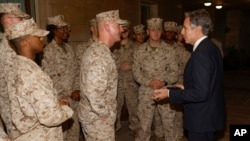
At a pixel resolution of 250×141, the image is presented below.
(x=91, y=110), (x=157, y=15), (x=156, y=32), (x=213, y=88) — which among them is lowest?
(x=91, y=110)

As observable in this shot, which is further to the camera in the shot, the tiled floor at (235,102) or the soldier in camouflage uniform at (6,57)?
the tiled floor at (235,102)

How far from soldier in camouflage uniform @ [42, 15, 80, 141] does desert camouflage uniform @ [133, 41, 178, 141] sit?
0.85 metres

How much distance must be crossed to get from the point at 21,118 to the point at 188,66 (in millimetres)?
1341

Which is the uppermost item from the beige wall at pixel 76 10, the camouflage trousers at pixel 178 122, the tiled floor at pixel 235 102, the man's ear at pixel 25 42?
the beige wall at pixel 76 10

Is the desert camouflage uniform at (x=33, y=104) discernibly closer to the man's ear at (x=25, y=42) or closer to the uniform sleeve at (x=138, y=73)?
the man's ear at (x=25, y=42)

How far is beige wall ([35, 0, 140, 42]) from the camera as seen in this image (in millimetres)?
3924

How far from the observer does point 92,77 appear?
2.22m

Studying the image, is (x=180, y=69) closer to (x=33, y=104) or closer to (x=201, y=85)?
(x=201, y=85)

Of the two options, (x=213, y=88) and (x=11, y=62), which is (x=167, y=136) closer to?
(x=213, y=88)

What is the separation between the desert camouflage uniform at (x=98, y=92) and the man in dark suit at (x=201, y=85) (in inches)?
20.7

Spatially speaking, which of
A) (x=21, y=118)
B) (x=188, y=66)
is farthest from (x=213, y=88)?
(x=21, y=118)

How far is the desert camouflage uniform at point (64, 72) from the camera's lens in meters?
3.38

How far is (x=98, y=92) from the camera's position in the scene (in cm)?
222

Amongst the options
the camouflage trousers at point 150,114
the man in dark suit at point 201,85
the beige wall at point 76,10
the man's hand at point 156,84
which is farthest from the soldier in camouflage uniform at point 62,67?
the man in dark suit at point 201,85
